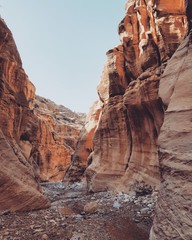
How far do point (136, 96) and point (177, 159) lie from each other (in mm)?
9616

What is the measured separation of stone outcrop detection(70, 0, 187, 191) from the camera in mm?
11852

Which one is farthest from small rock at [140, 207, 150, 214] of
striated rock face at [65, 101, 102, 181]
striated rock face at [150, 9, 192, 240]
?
striated rock face at [65, 101, 102, 181]

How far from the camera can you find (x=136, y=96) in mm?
13922

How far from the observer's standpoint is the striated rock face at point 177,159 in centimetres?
398

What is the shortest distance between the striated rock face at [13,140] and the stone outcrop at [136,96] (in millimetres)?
6163

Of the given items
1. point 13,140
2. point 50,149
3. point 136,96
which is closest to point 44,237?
point 13,140

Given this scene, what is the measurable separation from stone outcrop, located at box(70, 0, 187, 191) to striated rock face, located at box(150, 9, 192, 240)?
19.0 feet

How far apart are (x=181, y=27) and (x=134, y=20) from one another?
5705 millimetres

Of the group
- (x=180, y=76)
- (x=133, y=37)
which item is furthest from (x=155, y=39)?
(x=180, y=76)

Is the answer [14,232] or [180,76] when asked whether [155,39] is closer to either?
[180,76]

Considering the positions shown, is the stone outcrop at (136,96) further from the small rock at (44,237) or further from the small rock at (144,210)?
the small rock at (44,237)

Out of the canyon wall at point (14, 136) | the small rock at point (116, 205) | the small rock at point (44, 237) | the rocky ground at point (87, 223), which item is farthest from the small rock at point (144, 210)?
the canyon wall at point (14, 136)

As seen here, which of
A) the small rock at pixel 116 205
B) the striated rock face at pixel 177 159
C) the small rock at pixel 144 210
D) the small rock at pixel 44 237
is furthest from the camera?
the small rock at pixel 116 205

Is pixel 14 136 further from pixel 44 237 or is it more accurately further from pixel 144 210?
pixel 144 210
